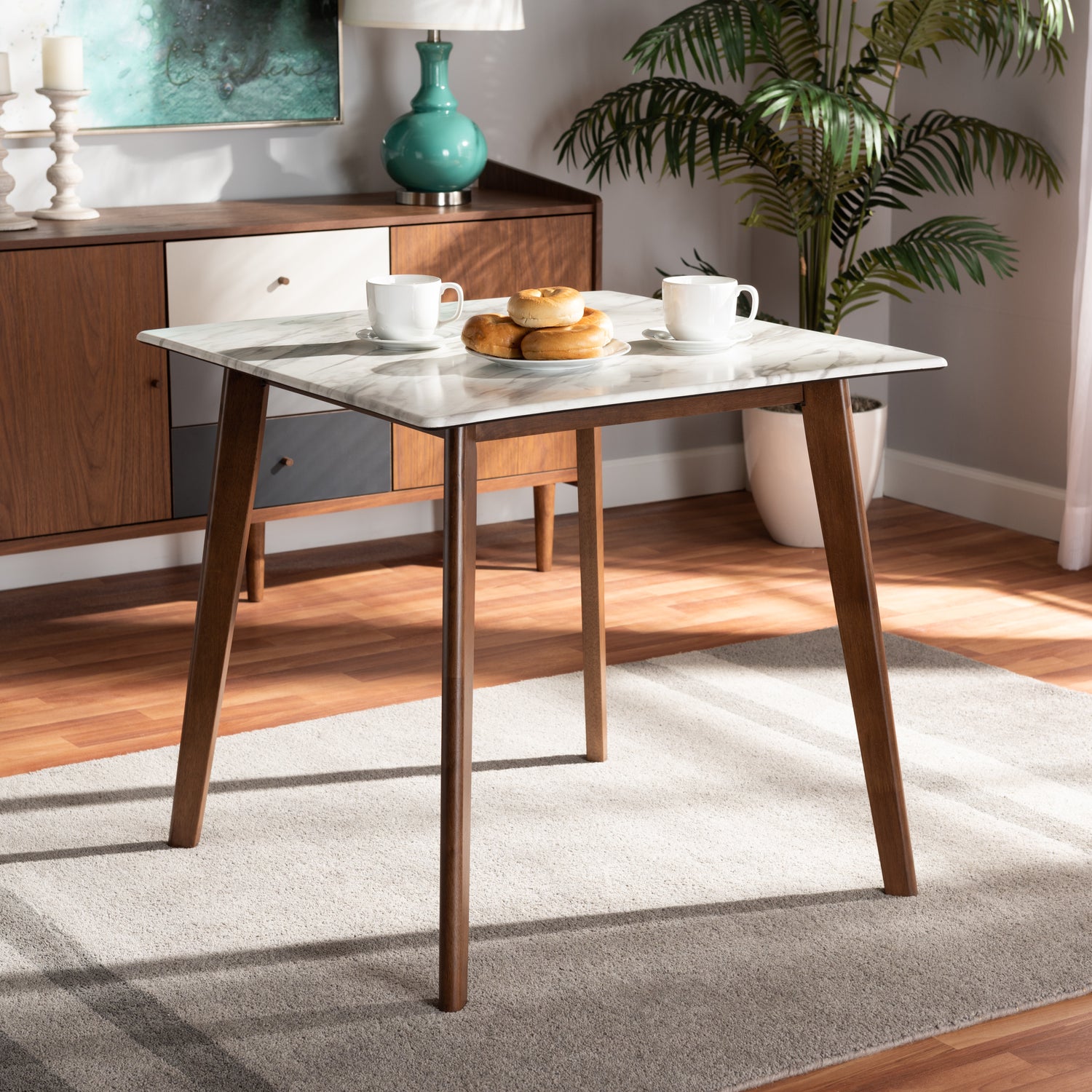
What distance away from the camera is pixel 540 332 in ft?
6.49

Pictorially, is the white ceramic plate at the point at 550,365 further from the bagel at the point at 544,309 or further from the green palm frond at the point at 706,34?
the green palm frond at the point at 706,34

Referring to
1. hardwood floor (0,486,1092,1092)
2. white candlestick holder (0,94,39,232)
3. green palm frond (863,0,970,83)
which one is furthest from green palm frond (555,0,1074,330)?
white candlestick holder (0,94,39,232)

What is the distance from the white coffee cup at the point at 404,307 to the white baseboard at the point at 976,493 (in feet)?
8.25

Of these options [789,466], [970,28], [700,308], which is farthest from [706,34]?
[700,308]

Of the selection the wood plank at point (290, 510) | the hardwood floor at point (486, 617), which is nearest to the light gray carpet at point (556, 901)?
the hardwood floor at point (486, 617)

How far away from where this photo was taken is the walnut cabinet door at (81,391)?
3.17 meters

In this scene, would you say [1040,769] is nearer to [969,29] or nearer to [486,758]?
[486,758]

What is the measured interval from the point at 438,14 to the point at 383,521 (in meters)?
1.28

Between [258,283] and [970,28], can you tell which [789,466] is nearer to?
[970,28]

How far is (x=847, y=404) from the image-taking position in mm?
2100

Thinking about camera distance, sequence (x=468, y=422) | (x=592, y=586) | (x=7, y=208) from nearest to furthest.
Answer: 1. (x=468, y=422)
2. (x=592, y=586)
3. (x=7, y=208)

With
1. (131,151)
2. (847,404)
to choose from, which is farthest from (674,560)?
(847,404)

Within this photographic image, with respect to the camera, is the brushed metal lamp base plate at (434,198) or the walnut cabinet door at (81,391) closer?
the walnut cabinet door at (81,391)

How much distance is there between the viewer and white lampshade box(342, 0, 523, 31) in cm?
352
